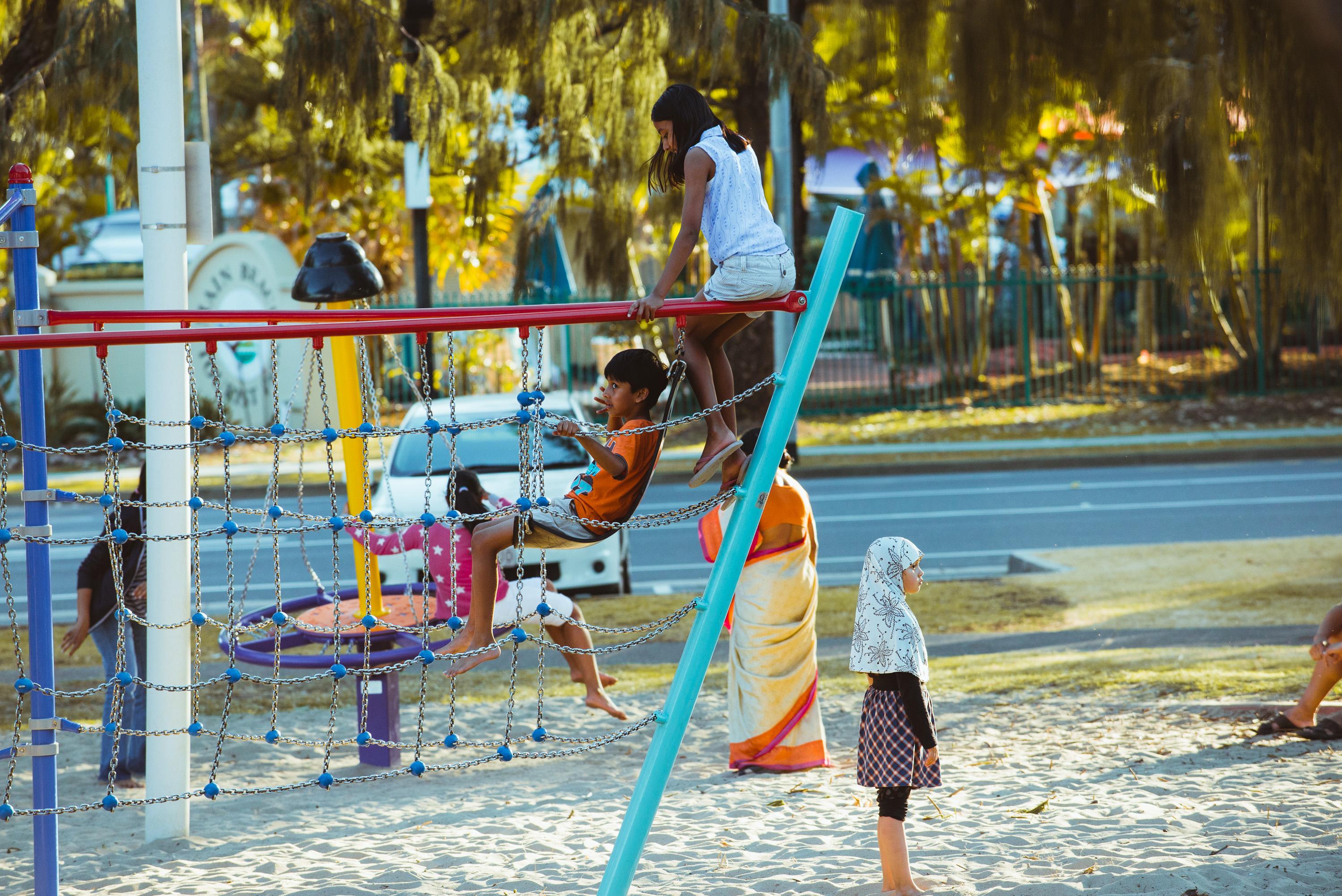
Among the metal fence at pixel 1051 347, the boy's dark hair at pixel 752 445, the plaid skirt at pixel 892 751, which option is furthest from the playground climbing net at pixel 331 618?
the metal fence at pixel 1051 347

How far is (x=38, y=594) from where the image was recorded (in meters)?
4.55

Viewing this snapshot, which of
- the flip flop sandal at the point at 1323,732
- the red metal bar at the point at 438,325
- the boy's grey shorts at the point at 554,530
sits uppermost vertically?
the red metal bar at the point at 438,325

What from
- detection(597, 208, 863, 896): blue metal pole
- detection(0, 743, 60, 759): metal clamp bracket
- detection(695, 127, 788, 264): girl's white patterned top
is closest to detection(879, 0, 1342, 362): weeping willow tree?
detection(597, 208, 863, 896): blue metal pole

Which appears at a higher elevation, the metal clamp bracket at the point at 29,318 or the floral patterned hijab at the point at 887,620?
the metal clamp bracket at the point at 29,318

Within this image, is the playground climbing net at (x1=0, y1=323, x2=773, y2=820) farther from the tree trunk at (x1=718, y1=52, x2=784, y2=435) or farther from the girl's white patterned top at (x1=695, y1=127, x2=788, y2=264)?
the tree trunk at (x1=718, y1=52, x2=784, y2=435)

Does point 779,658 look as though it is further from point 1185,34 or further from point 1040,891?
point 1185,34

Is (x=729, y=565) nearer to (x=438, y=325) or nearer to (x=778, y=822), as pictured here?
(x=438, y=325)

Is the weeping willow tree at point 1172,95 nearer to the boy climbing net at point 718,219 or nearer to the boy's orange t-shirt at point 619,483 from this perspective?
the boy climbing net at point 718,219

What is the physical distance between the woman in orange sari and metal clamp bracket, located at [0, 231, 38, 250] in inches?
110

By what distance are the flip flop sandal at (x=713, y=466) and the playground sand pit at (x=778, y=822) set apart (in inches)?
56.2

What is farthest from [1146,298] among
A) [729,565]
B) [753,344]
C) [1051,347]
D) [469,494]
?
[729,565]

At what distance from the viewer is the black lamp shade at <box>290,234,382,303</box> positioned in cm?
632

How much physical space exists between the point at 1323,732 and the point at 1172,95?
324 centimetres

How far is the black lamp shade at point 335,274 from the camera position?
20.7 feet
